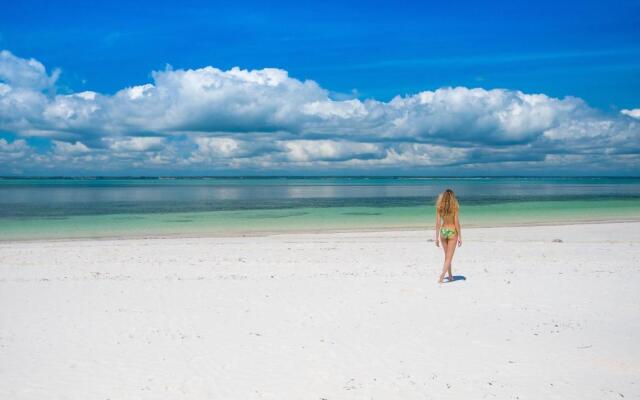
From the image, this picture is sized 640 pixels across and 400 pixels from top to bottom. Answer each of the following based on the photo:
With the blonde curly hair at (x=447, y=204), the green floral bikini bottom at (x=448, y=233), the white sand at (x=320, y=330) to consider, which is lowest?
the white sand at (x=320, y=330)

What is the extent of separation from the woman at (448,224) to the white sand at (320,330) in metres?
0.76

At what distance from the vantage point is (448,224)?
12961 mm

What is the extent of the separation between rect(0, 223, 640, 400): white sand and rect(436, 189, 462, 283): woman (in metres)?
0.76

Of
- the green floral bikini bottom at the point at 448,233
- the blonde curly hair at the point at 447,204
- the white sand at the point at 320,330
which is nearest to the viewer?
the white sand at the point at 320,330

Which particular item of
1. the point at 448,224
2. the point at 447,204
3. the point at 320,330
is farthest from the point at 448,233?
the point at 320,330

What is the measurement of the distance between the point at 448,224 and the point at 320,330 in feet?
17.9

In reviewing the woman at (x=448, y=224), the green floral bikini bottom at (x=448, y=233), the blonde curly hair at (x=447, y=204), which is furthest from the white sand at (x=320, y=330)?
the blonde curly hair at (x=447, y=204)

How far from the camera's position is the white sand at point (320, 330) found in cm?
652

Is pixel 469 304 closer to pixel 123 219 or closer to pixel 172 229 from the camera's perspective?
pixel 172 229

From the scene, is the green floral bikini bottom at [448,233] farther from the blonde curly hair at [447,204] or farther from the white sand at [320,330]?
the white sand at [320,330]

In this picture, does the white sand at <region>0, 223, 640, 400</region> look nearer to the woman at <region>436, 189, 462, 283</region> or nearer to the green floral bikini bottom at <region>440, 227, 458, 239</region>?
the woman at <region>436, 189, 462, 283</region>

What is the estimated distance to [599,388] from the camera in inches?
249

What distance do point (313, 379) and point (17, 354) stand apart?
430cm

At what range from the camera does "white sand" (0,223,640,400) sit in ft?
21.4
